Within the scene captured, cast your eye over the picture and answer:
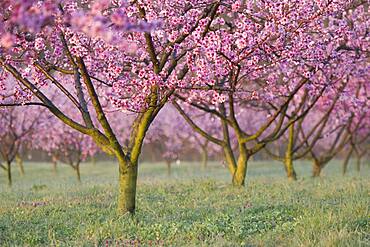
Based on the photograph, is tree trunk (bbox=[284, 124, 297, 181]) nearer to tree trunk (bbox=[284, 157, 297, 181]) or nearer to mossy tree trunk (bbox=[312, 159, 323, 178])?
tree trunk (bbox=[284, 157, 297, 181])

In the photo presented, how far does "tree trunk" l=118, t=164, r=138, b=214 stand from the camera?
11109 mm

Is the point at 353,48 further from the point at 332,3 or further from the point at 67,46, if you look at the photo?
the point at 67,46

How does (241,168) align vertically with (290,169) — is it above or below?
above

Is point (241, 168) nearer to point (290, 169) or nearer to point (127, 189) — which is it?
point (290, 169)

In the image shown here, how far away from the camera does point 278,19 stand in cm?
1127

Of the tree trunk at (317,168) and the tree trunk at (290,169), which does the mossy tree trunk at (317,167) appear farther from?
the tree trunk at (290,169)

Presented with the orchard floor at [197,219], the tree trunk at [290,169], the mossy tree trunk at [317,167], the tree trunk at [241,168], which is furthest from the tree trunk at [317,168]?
the orchard floor at [197,219]

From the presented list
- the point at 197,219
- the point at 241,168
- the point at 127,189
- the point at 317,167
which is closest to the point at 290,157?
the point at 317,167

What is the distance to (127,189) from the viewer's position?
1116 cm

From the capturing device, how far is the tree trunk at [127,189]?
11109mm

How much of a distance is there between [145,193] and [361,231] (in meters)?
7.89

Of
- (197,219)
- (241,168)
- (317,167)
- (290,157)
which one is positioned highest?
(290,157)

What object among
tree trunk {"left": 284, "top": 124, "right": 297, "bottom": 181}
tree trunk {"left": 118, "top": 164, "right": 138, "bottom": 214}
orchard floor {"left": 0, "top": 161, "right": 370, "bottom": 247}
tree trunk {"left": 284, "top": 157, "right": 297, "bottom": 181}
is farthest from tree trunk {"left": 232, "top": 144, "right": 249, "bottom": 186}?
tree trunk {"left": 118, "top": 164, "right": 138, "bottom": 214}

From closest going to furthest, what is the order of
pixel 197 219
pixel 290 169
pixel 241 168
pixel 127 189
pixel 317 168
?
pixel 197 219 → pixel 127 189 → pixel 241 168 → pixel 290 169 → pixel 317 168
